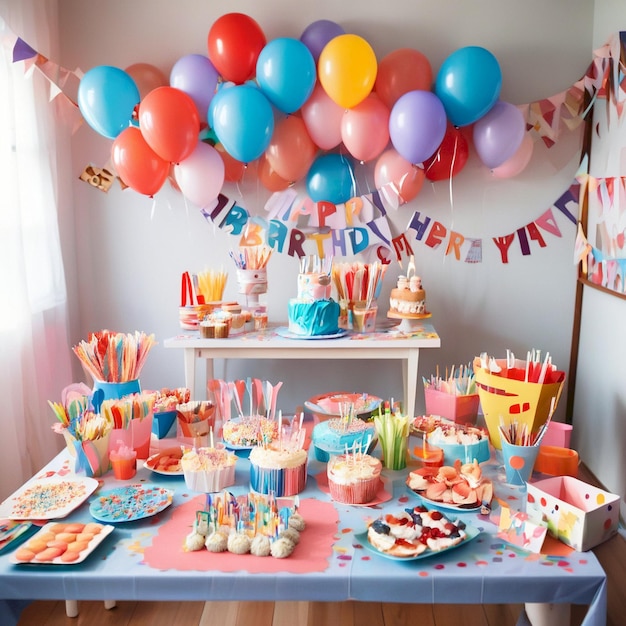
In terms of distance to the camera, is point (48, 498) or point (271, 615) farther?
point (271, 615)

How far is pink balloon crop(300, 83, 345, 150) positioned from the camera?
2.52m

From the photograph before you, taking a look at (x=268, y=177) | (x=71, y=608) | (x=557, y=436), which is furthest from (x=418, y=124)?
(x=71, y=608)

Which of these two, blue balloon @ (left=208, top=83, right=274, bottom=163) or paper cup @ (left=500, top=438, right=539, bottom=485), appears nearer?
paper cup @ (left=500, top=438, right=539, bottom=485)

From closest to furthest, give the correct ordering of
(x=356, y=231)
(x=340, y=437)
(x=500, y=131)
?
(x=340, y=437), (x=500, y=131), (x=356, y=231)

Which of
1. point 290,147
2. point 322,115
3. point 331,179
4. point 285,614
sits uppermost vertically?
point 322,115

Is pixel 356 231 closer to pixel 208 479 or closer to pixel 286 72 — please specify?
pixel 286 72

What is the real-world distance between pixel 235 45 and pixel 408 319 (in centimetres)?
129

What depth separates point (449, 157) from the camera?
8.68 ft

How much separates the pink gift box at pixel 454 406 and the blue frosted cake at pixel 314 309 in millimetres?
681

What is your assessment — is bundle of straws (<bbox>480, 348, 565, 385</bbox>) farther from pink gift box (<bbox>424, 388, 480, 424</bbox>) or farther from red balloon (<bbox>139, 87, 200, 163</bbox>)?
red balloon (<bbox>139, 87, 200, 163</bbox>)

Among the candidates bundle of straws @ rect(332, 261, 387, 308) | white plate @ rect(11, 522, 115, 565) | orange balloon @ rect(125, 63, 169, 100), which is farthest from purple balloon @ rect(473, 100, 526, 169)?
white plate @ rect(11, 522, 115, 565)

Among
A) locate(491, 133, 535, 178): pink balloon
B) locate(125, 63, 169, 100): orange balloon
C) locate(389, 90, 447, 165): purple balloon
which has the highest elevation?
locate(125, 63, 169, 100): orange balloon

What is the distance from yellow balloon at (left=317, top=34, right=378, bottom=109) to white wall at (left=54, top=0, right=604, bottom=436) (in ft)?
1.58

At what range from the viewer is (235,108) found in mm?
2326
